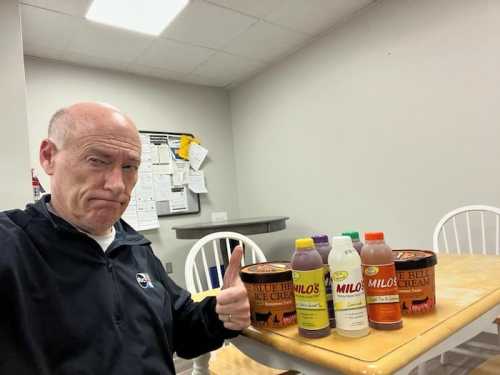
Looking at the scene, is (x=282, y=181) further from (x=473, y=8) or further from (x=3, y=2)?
(x=3, y=2)

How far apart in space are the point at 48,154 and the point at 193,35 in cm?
200

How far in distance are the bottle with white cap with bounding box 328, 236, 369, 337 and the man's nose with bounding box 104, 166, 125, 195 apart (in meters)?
0.57

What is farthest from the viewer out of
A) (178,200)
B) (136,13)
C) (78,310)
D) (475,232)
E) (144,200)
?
(178,200)

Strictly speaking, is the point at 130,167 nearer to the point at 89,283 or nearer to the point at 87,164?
the point at 87,164

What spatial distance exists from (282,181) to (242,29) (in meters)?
1.41

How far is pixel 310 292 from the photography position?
0.67m

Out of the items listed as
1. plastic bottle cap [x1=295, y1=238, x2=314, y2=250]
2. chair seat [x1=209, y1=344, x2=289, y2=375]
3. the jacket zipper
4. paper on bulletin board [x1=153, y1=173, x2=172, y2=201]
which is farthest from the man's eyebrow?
paper on bulletin board [x1=153, y1=173, x2=172, y2=201]

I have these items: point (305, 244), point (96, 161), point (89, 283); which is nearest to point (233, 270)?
point (305, 244)

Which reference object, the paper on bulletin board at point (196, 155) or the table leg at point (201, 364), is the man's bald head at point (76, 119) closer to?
the table leg at point (201, 364)

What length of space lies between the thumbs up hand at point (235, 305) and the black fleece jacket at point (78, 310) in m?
0.07

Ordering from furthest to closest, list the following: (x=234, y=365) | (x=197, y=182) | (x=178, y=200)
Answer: (x=197, y=182) < (x=178, y=200) < (x=234, y=365)

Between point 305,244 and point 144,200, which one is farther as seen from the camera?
point 144,200

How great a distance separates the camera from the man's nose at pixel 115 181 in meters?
0.86

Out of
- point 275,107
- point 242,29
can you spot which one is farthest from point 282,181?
point 242,29
